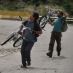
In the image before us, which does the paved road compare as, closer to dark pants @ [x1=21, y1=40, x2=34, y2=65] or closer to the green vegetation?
dark pants @ [x1=21, y1=40, x2=34, y2=65]

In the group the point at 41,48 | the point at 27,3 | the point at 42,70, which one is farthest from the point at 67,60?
the point at 27,3

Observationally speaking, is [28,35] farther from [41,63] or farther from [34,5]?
[34,5]

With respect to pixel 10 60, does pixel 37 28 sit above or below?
above

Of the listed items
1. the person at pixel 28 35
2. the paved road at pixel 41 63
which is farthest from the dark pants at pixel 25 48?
the paved road at pixel 41 63

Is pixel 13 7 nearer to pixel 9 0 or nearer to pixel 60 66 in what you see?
pixel 9 0

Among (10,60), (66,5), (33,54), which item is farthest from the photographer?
(66,5)

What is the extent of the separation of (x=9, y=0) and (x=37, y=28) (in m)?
57.0

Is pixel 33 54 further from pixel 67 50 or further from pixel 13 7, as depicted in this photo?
pixel 13 7

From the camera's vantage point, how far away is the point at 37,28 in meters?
→ 14.4

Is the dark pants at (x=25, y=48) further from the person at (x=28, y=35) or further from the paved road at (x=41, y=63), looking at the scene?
the paved road at (x=41, y=63)

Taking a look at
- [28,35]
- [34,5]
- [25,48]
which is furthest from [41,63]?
[34,5]

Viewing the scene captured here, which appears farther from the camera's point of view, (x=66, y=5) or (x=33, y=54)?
(x=66, y=5)

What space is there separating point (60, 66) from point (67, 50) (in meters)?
5.37

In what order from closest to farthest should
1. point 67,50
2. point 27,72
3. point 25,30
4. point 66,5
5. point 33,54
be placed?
point 27,72
point 25,30
point 33,54
point 67,50
point 66,5
